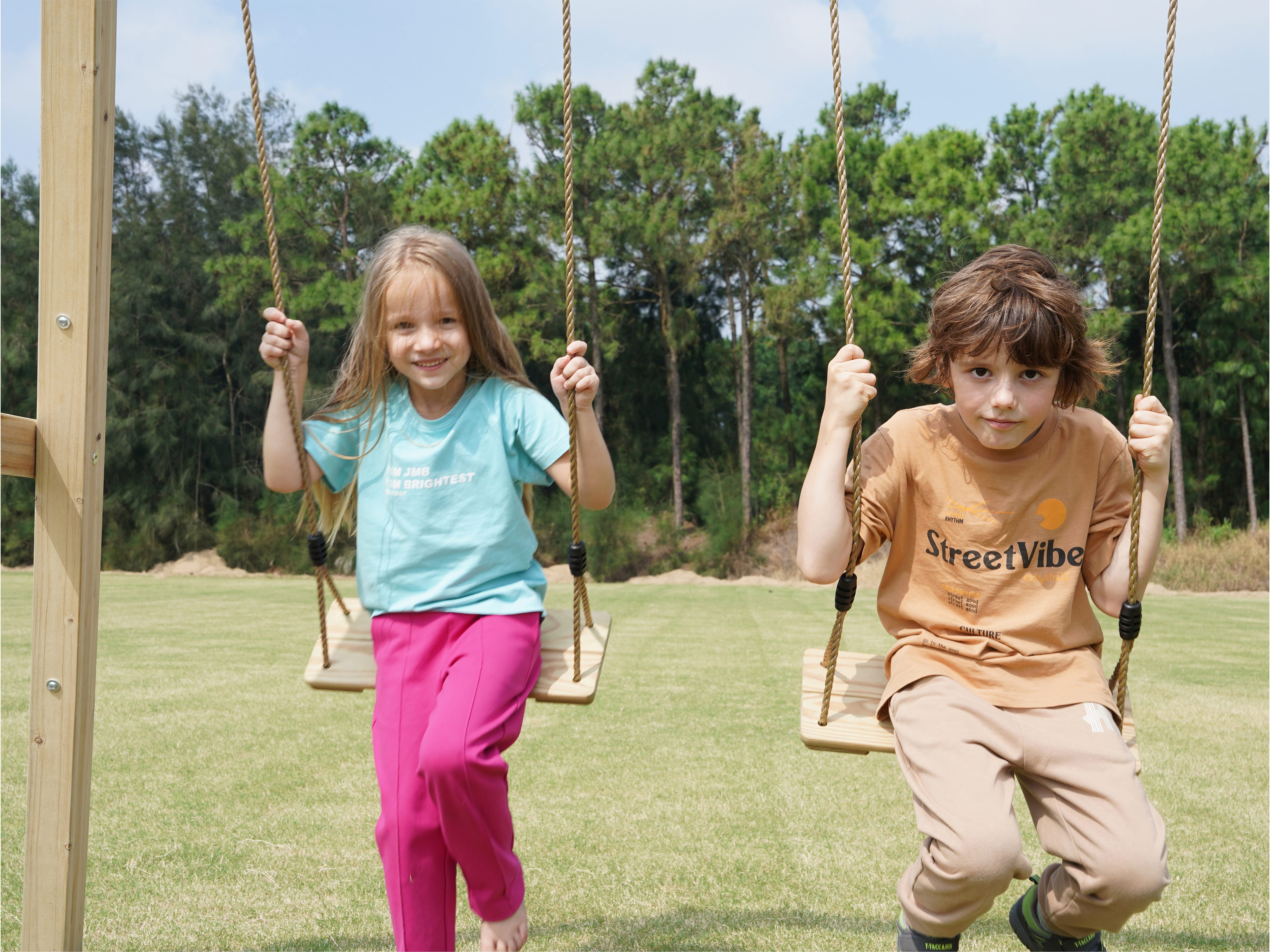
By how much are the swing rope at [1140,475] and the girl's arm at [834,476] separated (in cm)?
64

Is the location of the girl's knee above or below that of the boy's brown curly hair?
below

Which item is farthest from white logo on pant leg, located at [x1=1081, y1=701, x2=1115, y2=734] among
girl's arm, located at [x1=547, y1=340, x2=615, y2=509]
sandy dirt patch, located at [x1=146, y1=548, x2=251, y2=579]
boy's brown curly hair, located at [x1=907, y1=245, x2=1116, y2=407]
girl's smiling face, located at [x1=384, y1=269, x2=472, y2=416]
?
sandy dirt patch, located at [x1=146, y1=548, x2=251, y2=579]

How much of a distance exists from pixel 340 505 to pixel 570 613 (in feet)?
2.56

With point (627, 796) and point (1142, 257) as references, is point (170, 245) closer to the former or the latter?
point (1142, 257)

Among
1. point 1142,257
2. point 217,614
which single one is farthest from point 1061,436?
point 1142,257

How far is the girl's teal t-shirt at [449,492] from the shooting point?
8.82ft

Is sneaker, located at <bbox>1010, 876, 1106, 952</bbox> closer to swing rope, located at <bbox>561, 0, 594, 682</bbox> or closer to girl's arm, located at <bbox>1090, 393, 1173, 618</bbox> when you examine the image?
girl's arm, located at <bbox>1090, 393, 1173, 618</bbox>

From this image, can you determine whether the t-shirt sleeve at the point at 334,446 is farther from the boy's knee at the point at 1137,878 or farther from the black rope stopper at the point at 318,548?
the boy's knee at the point at 1137,878

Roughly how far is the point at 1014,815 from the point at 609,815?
247 cm

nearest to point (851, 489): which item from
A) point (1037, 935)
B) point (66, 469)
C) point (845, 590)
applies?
point (845, 590)

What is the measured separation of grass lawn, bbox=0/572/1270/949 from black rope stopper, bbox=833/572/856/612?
117 centimetres

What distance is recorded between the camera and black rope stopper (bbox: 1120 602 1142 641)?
8.04ft

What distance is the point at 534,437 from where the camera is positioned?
113 inches

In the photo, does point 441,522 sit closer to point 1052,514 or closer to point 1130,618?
point 1052,514
